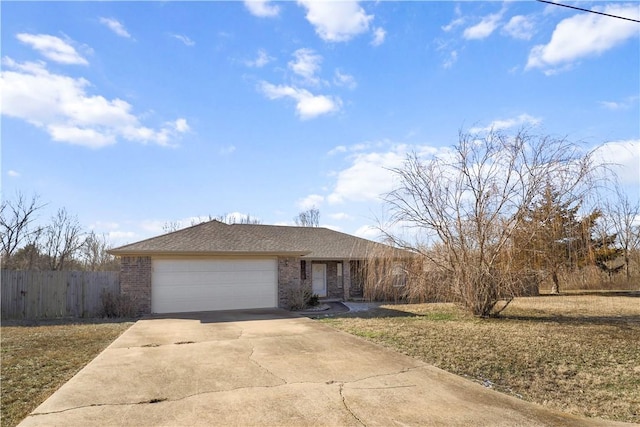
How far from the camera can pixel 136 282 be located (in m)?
14.1

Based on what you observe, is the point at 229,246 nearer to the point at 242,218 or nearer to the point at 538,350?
the point at 538,350

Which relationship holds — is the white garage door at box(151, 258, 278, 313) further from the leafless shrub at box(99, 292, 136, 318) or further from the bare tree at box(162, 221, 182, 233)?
the bare tree at box(162, 221, 182, 233)

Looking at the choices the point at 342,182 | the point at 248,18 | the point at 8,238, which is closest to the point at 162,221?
the point at 8,238

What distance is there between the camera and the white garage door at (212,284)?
46.9ft

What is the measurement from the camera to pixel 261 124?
13539 mm

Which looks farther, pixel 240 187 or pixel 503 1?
pixel 240 187

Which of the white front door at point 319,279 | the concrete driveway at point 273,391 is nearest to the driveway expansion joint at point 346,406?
the concrete driveway at point 273,391

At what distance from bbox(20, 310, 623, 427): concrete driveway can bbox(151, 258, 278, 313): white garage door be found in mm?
5887

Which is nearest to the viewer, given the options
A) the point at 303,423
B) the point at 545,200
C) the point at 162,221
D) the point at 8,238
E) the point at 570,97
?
the point at 303,423

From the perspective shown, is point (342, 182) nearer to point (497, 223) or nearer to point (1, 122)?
point (497, 223)

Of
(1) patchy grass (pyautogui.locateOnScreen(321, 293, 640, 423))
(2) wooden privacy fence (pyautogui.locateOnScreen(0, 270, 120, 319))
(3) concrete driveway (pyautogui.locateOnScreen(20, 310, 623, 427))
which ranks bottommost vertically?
(1) patchy grass (pyautogui.locateOnScreen(321, 293, 640, 423))

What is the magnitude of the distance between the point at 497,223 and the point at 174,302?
410 inches

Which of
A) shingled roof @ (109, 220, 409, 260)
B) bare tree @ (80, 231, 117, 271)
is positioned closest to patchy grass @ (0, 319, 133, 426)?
shingled roof @ (109, 220, 409, 260)

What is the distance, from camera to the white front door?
20641mm
